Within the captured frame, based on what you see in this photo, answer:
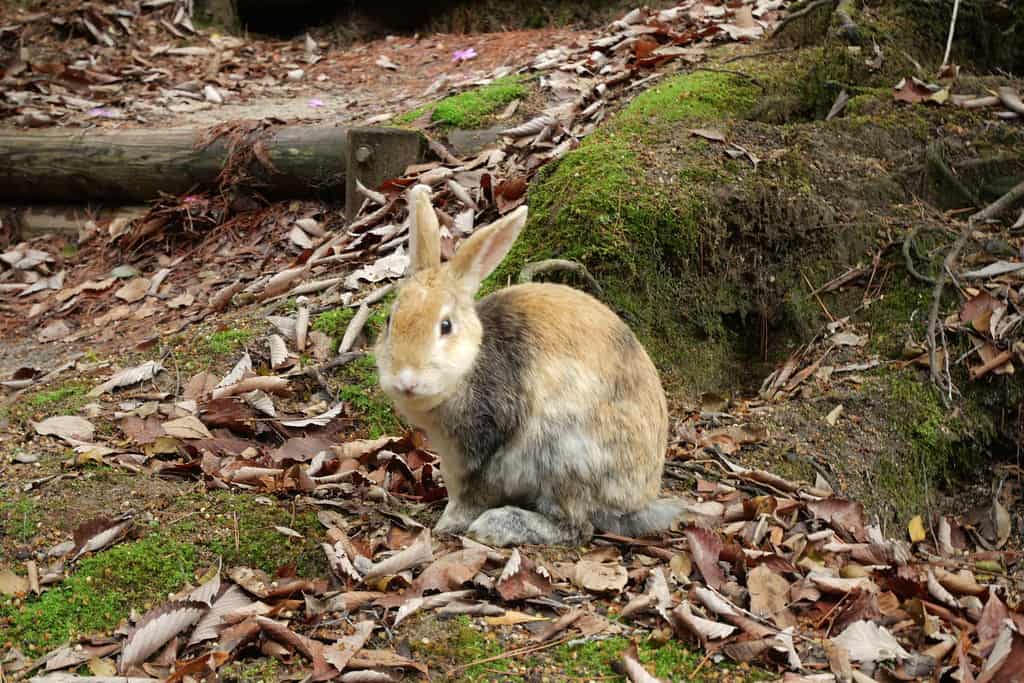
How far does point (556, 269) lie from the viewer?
607cm

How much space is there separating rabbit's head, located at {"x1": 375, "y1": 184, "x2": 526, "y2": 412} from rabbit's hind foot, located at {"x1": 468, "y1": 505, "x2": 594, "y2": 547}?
0.56 metres

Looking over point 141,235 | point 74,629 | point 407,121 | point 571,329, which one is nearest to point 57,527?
point 74,629

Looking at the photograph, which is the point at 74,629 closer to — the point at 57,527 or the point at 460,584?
the point at 57,527

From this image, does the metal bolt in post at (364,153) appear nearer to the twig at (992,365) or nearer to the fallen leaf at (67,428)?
the fallen leaf at (67,428)

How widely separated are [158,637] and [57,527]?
0.91m

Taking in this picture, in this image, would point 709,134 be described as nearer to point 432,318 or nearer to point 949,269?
point 949,269

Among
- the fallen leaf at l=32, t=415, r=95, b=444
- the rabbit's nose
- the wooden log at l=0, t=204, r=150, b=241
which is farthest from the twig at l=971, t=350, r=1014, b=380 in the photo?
the wooden log at l=0, t=204, r=150, b=241

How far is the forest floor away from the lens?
12.5 ft

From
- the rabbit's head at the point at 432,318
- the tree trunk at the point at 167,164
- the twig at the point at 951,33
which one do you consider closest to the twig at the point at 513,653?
the rabbit's head at the point at 432,318

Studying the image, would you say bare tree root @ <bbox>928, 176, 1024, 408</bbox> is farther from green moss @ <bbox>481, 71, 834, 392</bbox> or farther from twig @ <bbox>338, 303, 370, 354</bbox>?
twig @ <bbox>338, 303, 370, 354</bbox>

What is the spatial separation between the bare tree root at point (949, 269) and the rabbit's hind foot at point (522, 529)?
255 cm

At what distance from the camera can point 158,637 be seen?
364 cm

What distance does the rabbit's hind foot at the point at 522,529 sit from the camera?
4289mm

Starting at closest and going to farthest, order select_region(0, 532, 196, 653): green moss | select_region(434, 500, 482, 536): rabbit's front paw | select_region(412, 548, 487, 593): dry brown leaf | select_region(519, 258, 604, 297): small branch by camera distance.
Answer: select_region(0, 532, 196, 653): green moss
select_region(412, 548, 487, 593): dry brown leaf
select_region(434, 500, 482, 536): rabbit's front paw
select_region(519, 258, 604, 297): small branch
